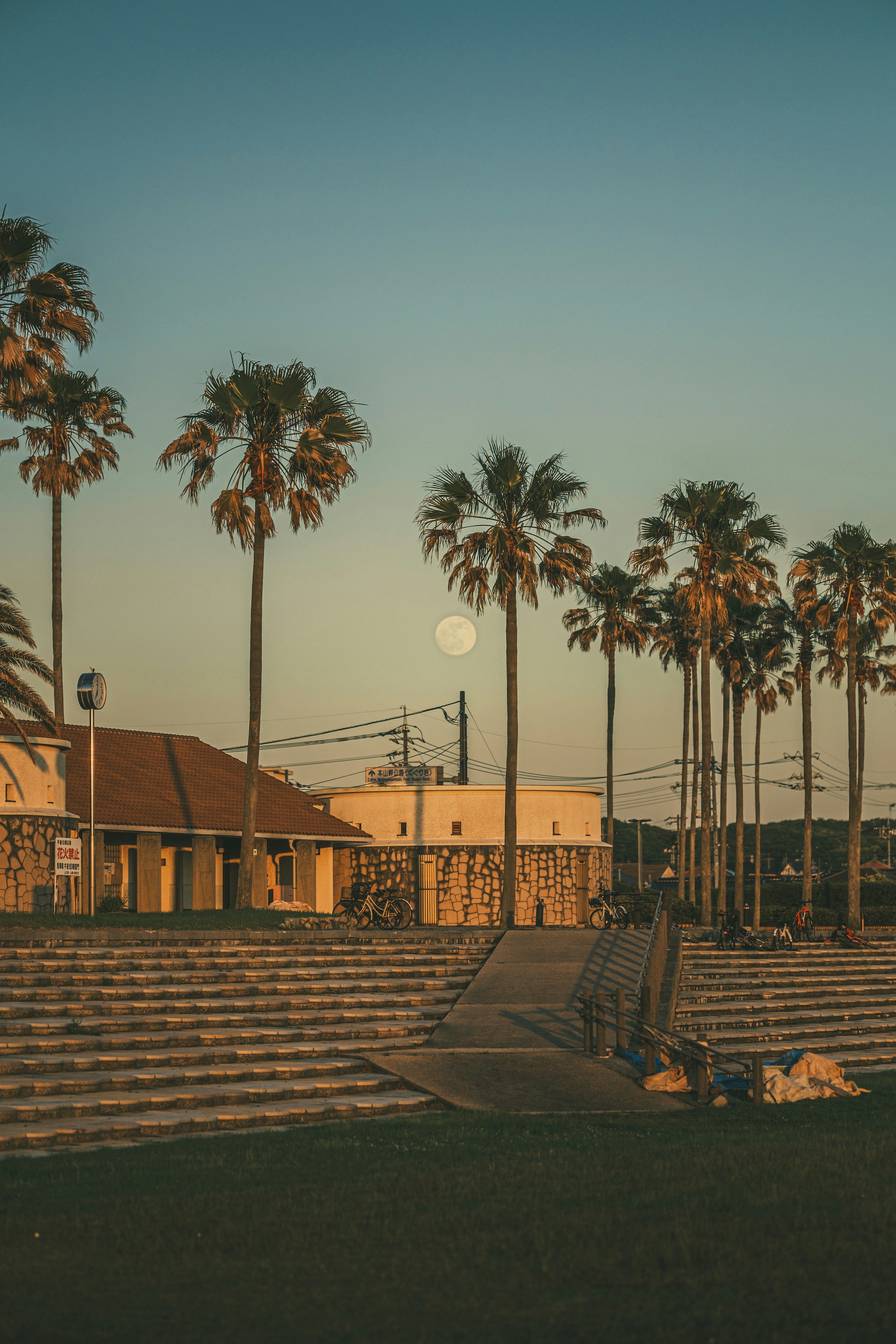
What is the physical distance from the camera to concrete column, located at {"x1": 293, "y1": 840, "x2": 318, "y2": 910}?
133 ft

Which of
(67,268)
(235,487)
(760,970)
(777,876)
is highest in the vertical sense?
(67,268)

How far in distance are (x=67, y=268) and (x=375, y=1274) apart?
2192 centimetres

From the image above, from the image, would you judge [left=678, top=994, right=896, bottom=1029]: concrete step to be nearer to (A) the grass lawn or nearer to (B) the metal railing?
(B) the metal railing

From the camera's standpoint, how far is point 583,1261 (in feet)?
21.4

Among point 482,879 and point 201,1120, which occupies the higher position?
point 201,1120

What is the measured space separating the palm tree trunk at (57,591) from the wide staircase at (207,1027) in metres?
19.3

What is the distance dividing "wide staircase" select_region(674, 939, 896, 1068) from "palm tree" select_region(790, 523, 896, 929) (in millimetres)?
14665

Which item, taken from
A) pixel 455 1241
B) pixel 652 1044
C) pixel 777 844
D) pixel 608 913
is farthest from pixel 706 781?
pixel 777 844

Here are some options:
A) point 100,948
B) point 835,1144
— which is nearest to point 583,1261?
point 835,1144

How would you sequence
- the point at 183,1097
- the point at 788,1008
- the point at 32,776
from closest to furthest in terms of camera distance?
the point at 183,1097, the point at 788,1008, the point at 32,776

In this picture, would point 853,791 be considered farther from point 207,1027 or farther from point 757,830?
point 207,1027

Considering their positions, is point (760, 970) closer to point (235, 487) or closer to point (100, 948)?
point (100, 948)

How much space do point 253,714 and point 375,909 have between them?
5.52m

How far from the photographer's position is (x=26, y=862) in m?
29.2
